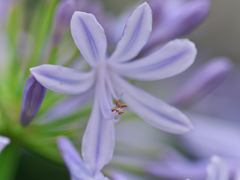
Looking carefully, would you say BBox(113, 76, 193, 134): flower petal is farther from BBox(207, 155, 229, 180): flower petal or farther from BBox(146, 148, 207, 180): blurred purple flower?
BBox(146, 148, 207, 180): blurred purple flower

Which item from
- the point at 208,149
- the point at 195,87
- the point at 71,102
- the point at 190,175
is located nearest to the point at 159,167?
the point at 190,175

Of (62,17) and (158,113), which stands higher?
(62,17)

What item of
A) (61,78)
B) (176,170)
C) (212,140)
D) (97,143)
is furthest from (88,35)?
(212,140)

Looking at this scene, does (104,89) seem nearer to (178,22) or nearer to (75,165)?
(75,165)

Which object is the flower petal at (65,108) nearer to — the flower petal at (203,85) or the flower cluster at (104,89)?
the flower cluster at (104,89)

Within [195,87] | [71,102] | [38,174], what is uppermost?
[195,87]

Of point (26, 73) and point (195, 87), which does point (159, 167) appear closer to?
point (195, 87)

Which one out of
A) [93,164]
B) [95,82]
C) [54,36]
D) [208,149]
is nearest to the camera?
[93,164]
